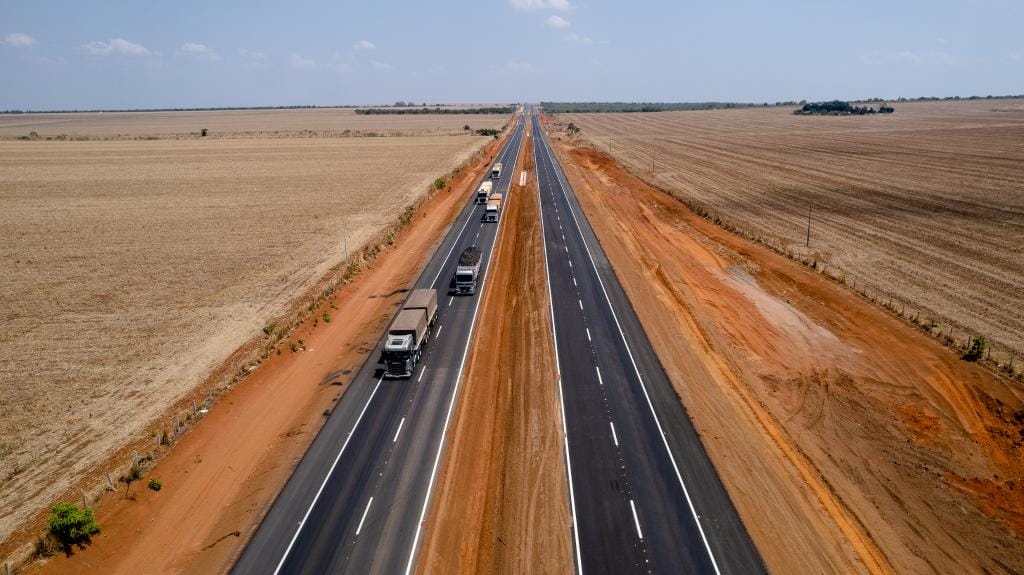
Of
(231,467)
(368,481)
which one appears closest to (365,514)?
(368,481)

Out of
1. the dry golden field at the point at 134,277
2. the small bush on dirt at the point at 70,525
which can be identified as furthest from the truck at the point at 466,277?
the small bush on dirt at the point at 70,525

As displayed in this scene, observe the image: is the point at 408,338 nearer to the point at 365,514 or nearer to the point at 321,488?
the point at 321,488

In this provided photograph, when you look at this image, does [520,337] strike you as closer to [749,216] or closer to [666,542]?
[666,542]

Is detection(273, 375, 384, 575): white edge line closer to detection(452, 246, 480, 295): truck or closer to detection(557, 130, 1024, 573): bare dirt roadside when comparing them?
detection(452, 246, 480, 295): truck

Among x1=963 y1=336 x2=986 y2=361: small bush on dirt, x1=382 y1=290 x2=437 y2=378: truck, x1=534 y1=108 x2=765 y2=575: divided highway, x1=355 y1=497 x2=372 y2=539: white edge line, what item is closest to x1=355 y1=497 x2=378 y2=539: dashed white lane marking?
x1=355 y1=497 x2=372 y2=539: white edge line

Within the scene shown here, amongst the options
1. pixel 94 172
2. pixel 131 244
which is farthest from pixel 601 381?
pixel 94 172
